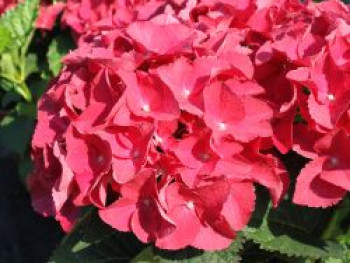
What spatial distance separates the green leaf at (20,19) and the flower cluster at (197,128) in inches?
36.3

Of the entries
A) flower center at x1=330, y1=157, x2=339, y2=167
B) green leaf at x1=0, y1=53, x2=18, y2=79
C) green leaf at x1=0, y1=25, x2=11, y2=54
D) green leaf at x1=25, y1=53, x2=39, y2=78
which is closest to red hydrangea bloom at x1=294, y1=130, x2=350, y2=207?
flower center at x1=330, y1=157, x2=339, y2=167

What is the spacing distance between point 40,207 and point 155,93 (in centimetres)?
39

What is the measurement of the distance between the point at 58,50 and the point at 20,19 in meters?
0.19

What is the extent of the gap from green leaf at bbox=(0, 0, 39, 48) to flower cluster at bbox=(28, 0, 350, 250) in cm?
92

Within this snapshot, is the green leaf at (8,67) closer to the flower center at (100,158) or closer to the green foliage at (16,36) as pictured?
the green foliage at (16,36)

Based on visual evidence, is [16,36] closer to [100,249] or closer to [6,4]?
[6,4]

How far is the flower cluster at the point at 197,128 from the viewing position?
1241mm

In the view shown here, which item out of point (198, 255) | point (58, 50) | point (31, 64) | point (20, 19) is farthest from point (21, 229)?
point (198, 255)

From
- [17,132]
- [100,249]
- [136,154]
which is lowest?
[17,132]

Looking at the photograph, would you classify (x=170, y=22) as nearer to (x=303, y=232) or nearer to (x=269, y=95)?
(x=269, y=95)

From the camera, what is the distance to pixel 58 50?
2.39 meters

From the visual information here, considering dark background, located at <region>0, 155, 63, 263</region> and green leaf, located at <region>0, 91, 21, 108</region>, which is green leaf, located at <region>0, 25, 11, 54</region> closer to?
green leaf, located at <region>0, 91, 21, 108</region>

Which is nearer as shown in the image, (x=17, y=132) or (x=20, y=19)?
(x=20, y=19)

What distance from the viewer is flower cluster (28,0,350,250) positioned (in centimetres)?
124
